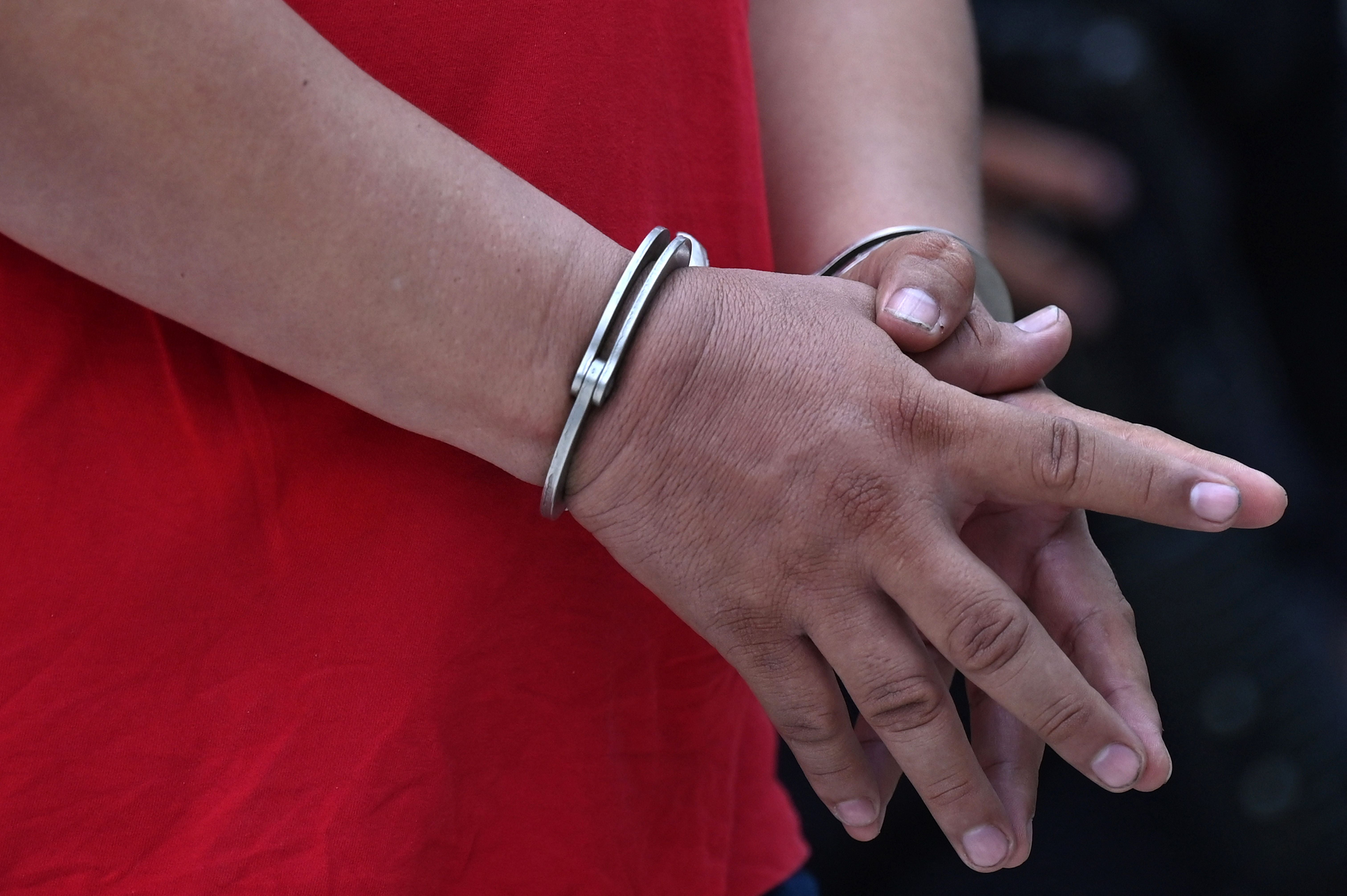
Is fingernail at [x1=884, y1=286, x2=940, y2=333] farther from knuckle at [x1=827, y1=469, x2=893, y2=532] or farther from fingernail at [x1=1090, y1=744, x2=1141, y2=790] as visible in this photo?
fingernail at [x1=1090, y1=744, x2=1141, y2=790]

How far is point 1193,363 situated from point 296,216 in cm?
169

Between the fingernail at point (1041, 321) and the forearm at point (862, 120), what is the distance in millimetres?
180

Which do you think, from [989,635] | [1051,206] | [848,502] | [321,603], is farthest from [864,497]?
[1051,206]

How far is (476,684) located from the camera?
778 mm

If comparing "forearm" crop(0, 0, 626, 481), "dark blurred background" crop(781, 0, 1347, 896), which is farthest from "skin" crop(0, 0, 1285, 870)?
"dark blurred background" crop(781, 0, 1347, 896)

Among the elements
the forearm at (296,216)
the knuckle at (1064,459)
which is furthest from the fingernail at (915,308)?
the forearm at (296,216)

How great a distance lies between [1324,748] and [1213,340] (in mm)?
707

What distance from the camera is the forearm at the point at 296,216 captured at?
22.7 inches

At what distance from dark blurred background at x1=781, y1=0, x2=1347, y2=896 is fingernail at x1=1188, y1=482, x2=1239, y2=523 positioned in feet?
3.54

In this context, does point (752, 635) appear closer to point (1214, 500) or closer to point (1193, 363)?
point (1214, 500)

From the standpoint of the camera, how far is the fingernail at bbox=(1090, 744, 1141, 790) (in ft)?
2.53

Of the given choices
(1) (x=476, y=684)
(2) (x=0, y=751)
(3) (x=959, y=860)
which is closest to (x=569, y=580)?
(1) (x=476, y=684)

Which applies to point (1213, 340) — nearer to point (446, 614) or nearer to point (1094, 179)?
point (1094, 179)

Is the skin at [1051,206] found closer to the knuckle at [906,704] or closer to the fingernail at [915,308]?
the fingernail at [915,308]
